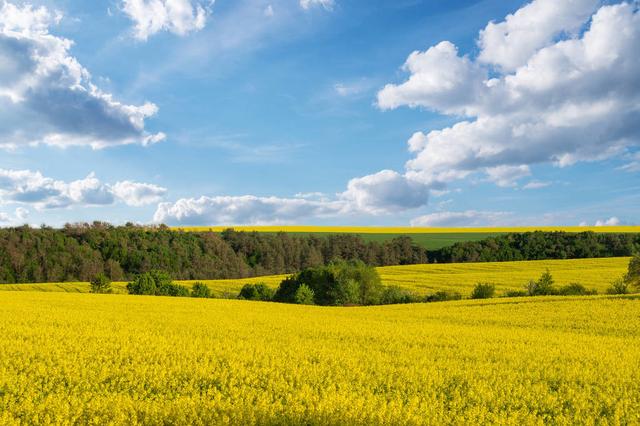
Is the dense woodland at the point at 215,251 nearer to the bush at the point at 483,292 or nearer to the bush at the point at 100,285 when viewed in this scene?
the bush at the point at 100,285

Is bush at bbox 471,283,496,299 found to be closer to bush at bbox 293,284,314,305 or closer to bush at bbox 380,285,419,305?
bush at bbox 380,285,419,305

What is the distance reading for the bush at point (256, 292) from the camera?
6378 centimetres

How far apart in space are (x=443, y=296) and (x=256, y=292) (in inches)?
886

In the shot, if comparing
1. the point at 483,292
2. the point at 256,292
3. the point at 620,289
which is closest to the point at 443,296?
the point at 483,292

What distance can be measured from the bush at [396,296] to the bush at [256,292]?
46.9ft

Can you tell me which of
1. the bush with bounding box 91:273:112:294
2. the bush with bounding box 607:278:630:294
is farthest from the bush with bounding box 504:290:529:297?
the bush with bounding box 91:273:112:294

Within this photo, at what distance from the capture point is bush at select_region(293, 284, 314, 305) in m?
59.2

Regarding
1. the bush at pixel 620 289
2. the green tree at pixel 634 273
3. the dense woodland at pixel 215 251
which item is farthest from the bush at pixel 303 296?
the dense woodland at pixel 215 251

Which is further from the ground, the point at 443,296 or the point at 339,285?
the point at 339,285

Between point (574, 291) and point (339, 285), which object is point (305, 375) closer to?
point (574, 291)

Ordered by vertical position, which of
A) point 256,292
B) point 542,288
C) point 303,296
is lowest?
point 303,296

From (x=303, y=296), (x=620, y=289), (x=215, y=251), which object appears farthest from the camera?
(x=215, y=251)

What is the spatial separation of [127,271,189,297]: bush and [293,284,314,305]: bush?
15233 mm

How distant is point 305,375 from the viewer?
38.2ft
